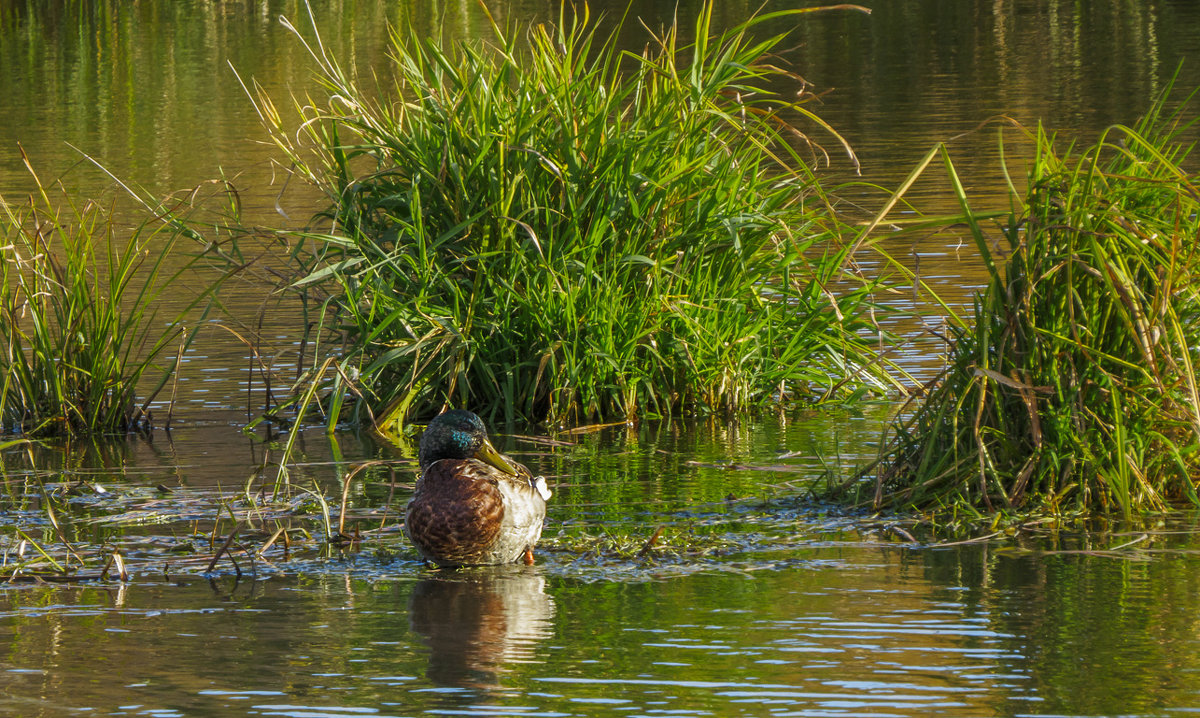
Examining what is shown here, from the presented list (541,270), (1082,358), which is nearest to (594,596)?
(1082,358)

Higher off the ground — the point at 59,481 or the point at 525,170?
the point at 525,170

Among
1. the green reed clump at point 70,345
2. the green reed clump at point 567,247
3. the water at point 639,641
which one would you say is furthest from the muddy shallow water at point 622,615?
the green reed clump at point 70,345

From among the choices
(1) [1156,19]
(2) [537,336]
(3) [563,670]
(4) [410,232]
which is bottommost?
(3) [563,670]

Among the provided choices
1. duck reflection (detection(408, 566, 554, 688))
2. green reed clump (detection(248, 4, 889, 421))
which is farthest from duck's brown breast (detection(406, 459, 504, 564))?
green reed clump (detection(248, 4, 889, 421))

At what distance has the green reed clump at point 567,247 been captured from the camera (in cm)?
775

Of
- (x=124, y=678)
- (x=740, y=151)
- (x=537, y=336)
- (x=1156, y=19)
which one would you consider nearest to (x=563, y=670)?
(x=124, y=678)

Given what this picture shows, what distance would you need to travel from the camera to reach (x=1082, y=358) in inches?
230

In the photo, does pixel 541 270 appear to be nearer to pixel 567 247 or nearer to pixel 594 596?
pixel 567 247

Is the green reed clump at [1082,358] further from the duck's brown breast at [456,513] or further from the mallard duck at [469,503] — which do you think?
the duck's brown breast at [456,513]

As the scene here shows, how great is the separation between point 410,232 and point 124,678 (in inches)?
144

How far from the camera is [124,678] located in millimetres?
4473

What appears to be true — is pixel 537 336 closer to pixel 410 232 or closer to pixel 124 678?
pixel 410 232

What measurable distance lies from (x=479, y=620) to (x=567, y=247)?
3.16m

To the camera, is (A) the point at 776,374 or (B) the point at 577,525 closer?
(B) the point at 577,525
